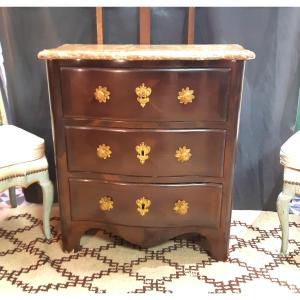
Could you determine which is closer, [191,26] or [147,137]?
[147,137]

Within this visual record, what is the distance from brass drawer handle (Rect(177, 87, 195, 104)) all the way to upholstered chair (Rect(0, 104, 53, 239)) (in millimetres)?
702

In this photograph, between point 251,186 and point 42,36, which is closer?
point 42,36

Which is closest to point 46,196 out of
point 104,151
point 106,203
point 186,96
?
point 106,203

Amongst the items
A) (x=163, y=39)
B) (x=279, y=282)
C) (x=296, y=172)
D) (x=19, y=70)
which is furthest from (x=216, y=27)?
(x=279, y=282)

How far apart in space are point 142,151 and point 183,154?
16cm

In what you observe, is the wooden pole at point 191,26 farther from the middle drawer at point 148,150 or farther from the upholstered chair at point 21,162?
the upholstered chair at point 21,162

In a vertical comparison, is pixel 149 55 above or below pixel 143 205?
above

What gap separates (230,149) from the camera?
4.70ft

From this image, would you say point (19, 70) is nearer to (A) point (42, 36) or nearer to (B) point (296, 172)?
(A) point (42, 36)

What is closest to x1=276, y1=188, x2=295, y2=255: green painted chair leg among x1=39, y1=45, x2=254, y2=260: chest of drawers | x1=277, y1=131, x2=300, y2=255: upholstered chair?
x1=277, y1=131, x2=300, y2=255: upholstered chair

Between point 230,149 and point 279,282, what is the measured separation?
23.3 inches

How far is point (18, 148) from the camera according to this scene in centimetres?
161

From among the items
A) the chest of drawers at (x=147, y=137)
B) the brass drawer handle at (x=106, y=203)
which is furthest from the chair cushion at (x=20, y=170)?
the brass drawer handle at (x=106, y=203)

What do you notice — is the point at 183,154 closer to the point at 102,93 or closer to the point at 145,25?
the point at 102,93
